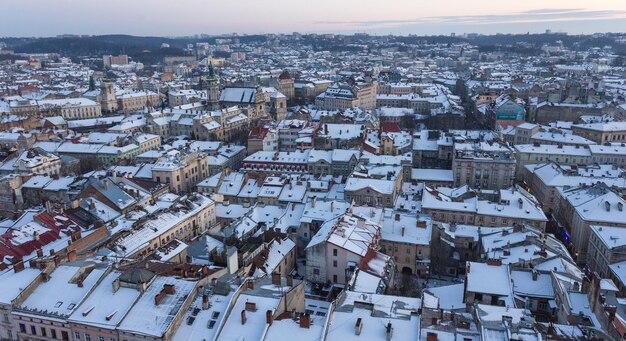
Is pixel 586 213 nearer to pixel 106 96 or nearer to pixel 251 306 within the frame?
pixel 251 306

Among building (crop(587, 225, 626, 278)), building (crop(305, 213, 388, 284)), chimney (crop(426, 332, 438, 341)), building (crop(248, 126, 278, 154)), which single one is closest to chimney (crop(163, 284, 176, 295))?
chimney (crop(426, 332, 438, 341))

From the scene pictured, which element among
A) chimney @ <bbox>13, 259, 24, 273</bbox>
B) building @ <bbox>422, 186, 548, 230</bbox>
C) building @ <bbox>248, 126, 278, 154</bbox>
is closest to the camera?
chimney @ <bbox>13, 259, 24, 273</bbox>

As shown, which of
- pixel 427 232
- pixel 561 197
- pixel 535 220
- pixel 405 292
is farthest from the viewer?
pixel 561 197

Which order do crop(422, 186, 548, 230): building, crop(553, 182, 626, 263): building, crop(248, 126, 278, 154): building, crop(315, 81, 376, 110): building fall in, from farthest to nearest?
crop(315, 81, 376, 110): building → crop(248, 126, 278, 154): building → crop(422, 186, 548, 230): building → crop(553, 182, 626, 263): building

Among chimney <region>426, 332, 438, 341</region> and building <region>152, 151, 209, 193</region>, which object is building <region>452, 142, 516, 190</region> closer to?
building <region>152, 151, 209, 193</region>

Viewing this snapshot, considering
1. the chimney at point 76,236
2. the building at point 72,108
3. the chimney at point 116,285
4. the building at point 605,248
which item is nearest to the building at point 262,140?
the chimney at point 76,236

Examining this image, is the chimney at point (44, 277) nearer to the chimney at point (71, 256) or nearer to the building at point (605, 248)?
the chimney at point (71, 256)

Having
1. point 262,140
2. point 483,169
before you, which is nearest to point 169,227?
point 262,140

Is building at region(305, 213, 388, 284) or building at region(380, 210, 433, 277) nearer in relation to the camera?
building at region(305, 213, 388, 284)

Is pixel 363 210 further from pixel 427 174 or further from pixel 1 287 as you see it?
pixel 1 287

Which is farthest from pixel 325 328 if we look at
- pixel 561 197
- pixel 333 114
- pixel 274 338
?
pixel 333 114

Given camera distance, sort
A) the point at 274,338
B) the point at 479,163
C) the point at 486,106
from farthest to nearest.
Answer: the point at 486,106
the point at 479,163
the point at 274,338
